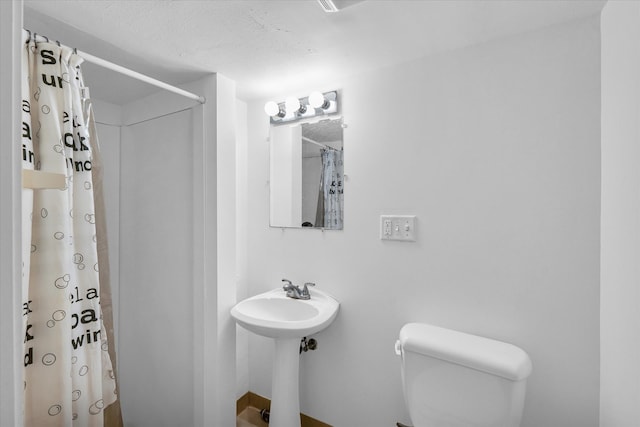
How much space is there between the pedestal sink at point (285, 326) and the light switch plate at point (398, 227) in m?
0.49

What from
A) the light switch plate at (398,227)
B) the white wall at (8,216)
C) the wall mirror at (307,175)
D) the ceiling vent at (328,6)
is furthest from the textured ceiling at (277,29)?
the white wall at (8,216)

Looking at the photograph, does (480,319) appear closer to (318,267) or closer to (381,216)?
(381,216)

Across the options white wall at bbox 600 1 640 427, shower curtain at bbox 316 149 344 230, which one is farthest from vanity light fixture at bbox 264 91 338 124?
white wall at bbox 600 1 640 427

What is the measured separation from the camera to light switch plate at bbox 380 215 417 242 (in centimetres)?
153

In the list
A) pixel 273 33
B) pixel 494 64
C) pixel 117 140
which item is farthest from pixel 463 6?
pixel 117 140

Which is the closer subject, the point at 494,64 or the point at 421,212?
the point at 494,64

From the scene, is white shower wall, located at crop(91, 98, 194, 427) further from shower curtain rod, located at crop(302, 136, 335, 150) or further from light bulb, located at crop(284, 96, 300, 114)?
shower curtain rod, located at crop(302, 136, 335, 150)

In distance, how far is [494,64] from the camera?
4.46 ft

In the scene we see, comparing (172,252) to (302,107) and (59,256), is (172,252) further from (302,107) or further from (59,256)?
(302,107)

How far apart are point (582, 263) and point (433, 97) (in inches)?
36.6

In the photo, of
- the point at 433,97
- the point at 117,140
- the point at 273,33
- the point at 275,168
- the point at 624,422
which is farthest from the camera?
the point at 117,140

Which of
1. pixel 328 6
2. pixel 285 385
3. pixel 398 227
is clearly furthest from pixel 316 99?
pixel 285 385

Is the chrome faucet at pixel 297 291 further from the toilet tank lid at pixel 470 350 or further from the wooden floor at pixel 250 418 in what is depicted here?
the wooden floor at pixel 250 418

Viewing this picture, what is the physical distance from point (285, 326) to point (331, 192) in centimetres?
76
